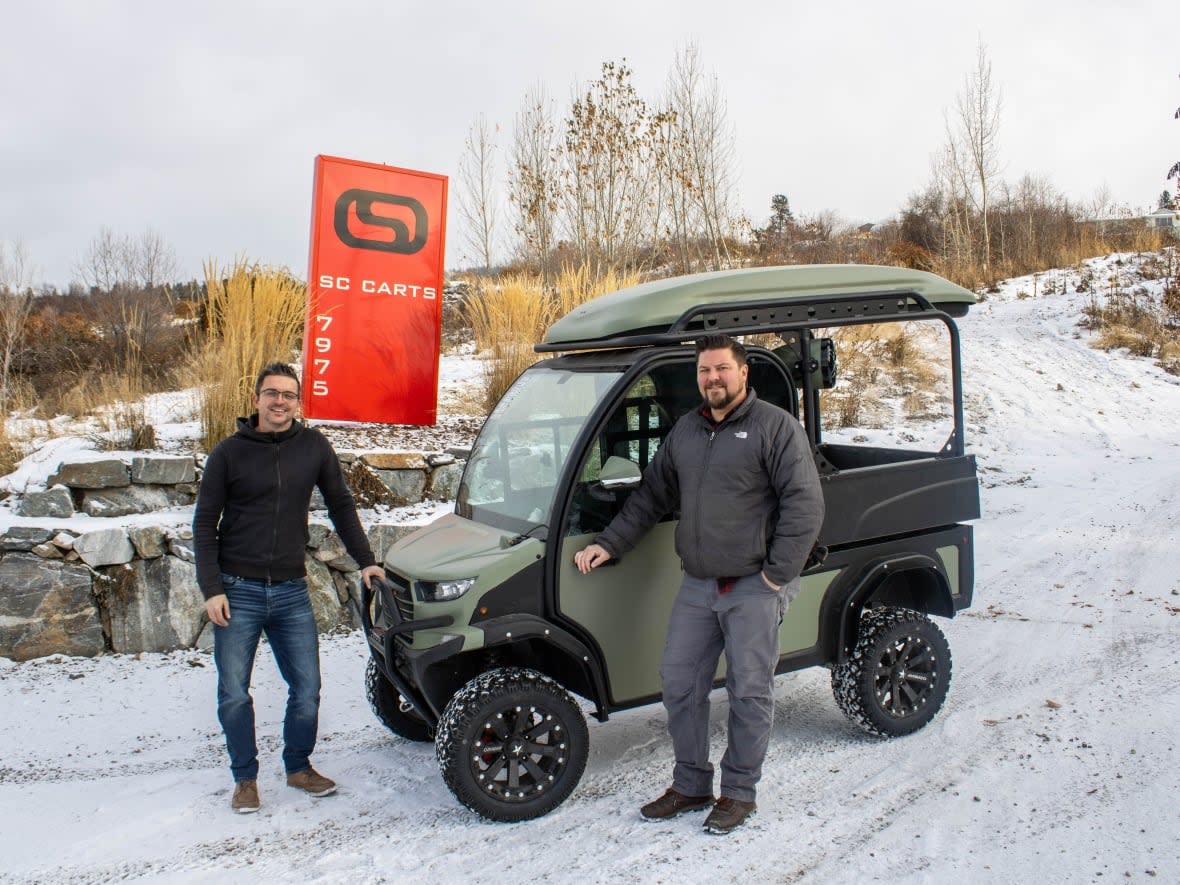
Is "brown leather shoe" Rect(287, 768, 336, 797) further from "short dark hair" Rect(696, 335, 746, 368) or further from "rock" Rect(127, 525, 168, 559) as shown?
"rock" Rect(127, 525, 168, 559)

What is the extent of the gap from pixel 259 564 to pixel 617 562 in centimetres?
148

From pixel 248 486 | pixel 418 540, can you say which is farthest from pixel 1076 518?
pixel 248 486

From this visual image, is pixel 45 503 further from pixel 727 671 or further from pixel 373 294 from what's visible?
pixel 727 671

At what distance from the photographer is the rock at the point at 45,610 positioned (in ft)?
19.2

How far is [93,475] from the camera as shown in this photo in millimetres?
6395

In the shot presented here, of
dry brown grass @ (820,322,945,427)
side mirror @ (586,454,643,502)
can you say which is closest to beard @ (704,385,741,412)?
side mirror @ (586,454,643,502)

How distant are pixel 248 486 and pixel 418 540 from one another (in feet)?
2.50

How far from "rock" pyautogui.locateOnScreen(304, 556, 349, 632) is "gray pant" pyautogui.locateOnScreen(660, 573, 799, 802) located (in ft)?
10.9

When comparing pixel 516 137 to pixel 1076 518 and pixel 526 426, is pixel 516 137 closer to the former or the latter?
pixel 1076 518

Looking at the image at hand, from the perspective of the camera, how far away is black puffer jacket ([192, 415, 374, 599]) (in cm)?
390

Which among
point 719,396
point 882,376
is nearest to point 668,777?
point 719,396

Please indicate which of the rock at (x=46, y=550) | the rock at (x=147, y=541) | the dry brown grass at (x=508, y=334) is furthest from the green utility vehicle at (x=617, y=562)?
the dry brown grass at (x=508, y=334)

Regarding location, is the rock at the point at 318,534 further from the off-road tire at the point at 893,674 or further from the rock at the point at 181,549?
the off-road tire at the point at 893,674

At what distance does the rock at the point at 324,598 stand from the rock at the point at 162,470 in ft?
3.46
